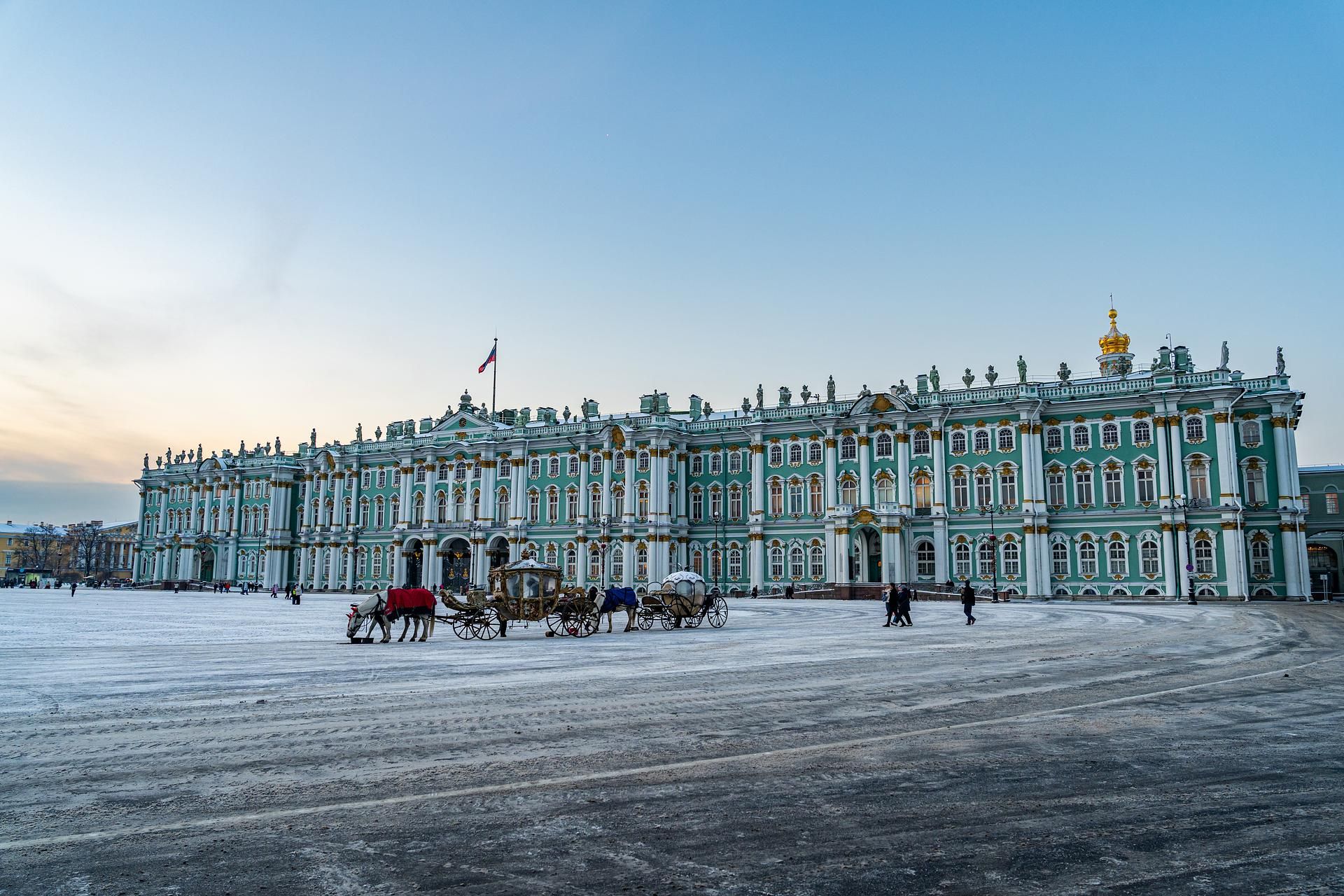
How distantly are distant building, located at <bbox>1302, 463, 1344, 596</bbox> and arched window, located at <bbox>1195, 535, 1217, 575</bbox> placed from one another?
23.1m

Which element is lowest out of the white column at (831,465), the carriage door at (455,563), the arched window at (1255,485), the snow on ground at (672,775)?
the snow on ground at (672,775)

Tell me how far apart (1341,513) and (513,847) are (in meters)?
89.1

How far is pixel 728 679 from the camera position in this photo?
16672mm

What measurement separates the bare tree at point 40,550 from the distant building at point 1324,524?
177502 millimetres

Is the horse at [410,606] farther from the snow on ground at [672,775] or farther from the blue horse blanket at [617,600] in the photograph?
the snow on ground at [672,775]

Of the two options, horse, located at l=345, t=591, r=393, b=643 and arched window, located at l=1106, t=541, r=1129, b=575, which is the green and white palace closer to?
arched window, located at l=1106, t=541, r=1129, b=575

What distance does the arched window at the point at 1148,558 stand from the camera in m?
57.6

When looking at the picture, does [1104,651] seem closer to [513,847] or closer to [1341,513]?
[513,847]

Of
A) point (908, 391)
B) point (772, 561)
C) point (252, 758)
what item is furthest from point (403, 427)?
point (252, 758)

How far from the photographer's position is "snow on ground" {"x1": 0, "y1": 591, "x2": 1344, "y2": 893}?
251 inches

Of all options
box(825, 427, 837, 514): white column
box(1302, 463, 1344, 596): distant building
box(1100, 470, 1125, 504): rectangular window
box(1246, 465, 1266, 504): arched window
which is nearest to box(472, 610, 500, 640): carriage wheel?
box(825, 427, 837, 514): white column

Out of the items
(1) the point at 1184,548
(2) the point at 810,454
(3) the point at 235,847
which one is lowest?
(3) the point at 235,847

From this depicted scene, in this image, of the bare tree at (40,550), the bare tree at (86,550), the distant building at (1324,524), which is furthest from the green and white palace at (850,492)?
the bare tree at (40,550)

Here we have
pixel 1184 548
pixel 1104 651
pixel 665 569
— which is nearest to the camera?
pixel 1104 651
